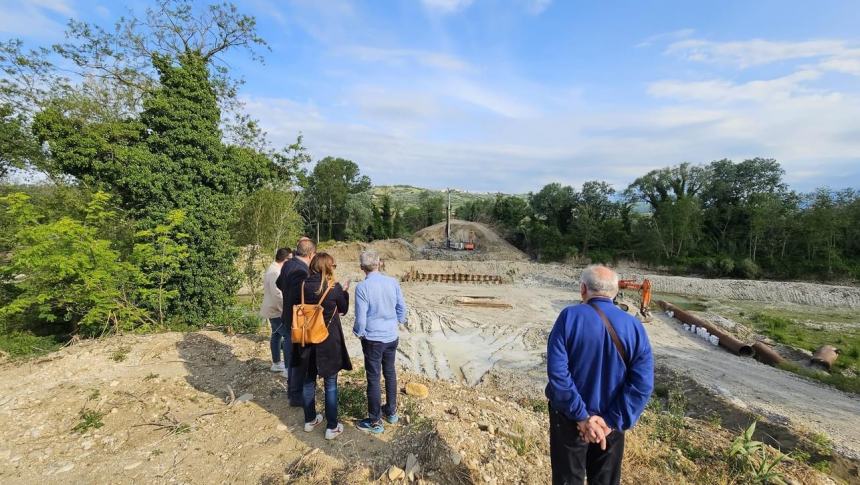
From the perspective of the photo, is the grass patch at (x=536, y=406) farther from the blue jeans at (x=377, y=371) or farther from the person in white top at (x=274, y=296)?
the person in white top at (x=274, y=296)

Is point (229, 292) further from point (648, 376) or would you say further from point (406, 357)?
point (648, 376)

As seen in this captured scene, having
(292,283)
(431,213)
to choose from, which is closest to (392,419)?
(292,283)

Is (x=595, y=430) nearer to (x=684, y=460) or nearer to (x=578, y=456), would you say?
(x=578, y=456)

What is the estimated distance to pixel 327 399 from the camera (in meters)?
3.56

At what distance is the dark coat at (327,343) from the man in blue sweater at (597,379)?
2.11m

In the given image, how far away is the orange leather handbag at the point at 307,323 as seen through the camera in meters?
3.42

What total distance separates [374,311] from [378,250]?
27874mm

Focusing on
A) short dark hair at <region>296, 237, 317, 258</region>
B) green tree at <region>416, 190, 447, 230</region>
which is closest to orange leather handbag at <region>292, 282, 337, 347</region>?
short dark hair at <region>296, 237, 317, 258</region>

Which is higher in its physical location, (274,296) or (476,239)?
(274,296)

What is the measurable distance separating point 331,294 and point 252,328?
5.81 meters

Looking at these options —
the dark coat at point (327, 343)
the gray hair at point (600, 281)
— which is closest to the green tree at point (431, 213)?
the dark coat at point (327, 343)

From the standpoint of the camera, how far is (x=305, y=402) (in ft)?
12.2

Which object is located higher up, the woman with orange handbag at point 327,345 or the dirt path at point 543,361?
the woman with orange handbag at point 327,345

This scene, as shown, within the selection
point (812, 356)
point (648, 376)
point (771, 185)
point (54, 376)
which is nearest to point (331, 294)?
point (648, 376)
